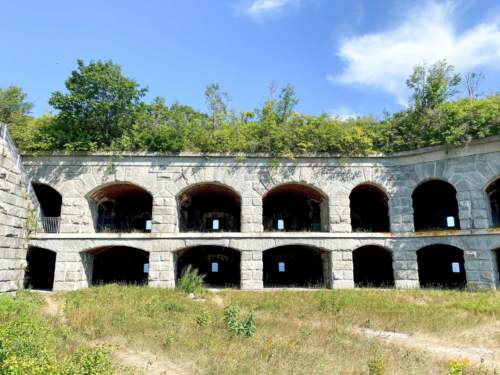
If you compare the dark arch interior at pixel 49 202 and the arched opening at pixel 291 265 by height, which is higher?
the dark arch interior at pixel 49 202

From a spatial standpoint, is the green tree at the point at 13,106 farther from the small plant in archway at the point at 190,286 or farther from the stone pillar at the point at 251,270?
the stone pillar at the point at 251,270

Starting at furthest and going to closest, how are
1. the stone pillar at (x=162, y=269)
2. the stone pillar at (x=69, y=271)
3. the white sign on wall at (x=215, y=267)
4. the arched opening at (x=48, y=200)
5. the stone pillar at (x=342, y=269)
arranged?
1. the white sign on wall at (x=215, y=267)
2. the arched opening at (x=48, y=200)
3. the stone pillar at (x=342, y=269)
4. the stone pillar at (x=162, y=269)
5. the stone pillar at (x=69, y=271)

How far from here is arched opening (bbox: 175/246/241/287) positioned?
64.5 feet

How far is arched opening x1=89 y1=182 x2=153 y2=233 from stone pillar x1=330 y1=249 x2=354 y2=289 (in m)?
9.74

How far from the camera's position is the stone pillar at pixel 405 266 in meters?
15.4

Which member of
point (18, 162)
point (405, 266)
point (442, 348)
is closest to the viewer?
point (442, 348)

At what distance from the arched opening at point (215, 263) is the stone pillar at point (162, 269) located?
430 centimetres

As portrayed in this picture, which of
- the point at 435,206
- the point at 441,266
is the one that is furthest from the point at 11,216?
the point at 441,266

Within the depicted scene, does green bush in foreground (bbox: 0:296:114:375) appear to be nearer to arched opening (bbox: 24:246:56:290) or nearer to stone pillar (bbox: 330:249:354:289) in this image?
arched opening (bbox: 24:246:56:290)

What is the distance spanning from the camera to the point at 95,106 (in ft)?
52.5

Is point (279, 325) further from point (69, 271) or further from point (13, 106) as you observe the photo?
point (13, 106)

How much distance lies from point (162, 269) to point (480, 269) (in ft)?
43.8

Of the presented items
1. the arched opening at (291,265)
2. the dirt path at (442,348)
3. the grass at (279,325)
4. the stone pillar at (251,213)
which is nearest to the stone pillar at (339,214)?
the grass at (279,325)

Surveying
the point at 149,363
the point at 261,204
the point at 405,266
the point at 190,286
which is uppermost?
the point at 261,204
